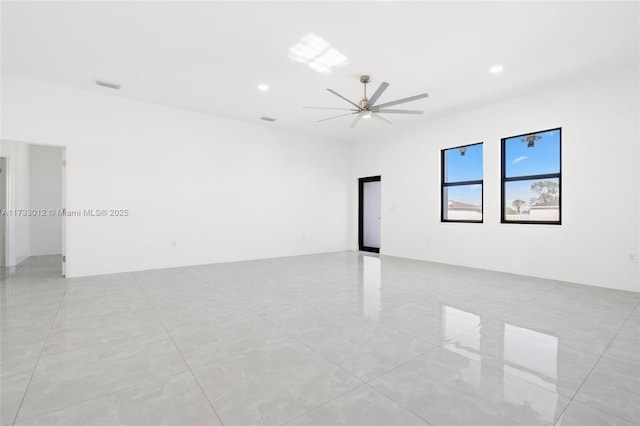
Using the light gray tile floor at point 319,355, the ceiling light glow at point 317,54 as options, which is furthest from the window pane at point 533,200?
the ceiling light glow at point 317,54

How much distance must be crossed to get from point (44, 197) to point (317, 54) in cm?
749

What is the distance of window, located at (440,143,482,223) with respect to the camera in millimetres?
5754

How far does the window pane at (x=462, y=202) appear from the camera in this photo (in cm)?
576

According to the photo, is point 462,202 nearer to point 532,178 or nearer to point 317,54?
point 532,178

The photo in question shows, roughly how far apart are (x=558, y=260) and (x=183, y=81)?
6198 mm

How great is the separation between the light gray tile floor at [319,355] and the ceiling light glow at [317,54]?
291 cm

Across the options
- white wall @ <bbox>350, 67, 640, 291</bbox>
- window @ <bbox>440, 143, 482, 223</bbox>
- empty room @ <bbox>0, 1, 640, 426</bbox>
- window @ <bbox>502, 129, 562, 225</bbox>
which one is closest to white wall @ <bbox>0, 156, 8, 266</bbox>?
empty room @ <bbox>0, 1, 640, 426</bbox>

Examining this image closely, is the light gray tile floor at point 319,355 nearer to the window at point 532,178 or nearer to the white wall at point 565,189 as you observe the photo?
the white wall at point 565,189

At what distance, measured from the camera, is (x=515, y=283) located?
430 cm

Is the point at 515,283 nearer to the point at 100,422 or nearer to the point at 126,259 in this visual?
the point at 100,422

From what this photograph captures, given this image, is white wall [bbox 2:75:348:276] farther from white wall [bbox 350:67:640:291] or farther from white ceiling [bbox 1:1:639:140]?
white wall [bbox 350:67:640:291]

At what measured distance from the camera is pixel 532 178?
4.91 m

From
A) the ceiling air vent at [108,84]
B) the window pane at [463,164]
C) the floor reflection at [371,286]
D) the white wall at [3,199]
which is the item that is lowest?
the floor reflection at [371,286]

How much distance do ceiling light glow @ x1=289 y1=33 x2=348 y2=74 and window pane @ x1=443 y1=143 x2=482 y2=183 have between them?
340cm
